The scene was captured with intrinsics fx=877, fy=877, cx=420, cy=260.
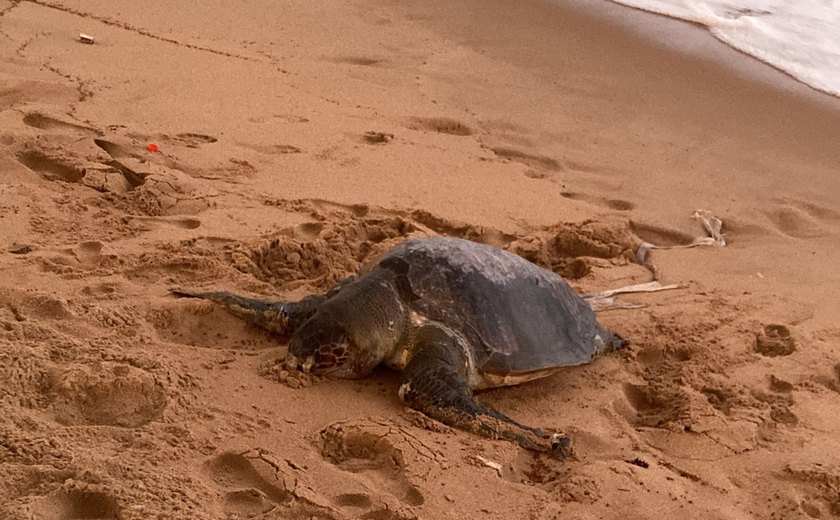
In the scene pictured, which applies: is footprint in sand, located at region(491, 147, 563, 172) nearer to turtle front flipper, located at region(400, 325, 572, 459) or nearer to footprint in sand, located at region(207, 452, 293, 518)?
turtle front flipper, located at region(400, 325, 572, 459)

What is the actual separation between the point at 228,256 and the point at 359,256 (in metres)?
0.54

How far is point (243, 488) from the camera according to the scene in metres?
2.16

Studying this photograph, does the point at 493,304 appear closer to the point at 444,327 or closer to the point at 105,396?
the point at 444,327

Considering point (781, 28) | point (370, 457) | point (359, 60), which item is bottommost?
point (370, 457)

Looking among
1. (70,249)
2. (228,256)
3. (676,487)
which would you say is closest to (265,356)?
(228,256)

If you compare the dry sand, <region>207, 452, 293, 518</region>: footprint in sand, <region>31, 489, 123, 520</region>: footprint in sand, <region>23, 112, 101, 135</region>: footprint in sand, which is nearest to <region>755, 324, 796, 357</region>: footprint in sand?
the dry sand

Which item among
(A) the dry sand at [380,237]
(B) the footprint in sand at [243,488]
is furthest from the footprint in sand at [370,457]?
(B) the footprint in sand at [243,488]

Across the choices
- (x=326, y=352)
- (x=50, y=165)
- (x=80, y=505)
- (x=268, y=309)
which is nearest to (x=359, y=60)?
(x=50, y=165)

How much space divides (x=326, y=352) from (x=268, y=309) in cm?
34

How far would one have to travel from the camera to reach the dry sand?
231cm

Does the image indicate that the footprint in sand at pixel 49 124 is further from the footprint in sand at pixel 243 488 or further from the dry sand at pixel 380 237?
the footprint in sand at pixel 243 488

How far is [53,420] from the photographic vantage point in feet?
7.36

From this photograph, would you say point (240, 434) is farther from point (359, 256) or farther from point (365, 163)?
point (365, 163)

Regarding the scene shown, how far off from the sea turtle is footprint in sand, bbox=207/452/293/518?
0.54 metres
